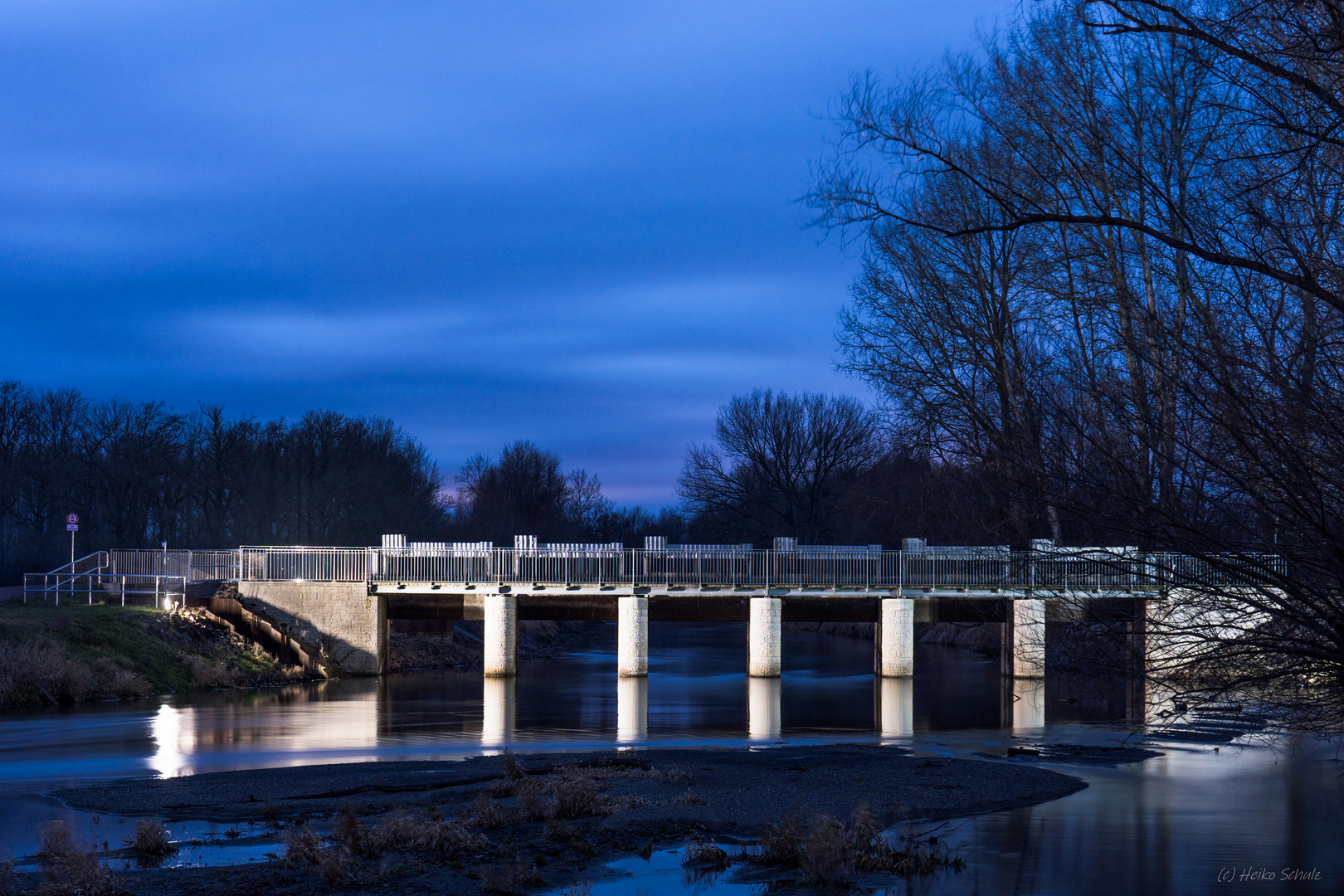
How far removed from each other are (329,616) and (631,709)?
43.4 feet

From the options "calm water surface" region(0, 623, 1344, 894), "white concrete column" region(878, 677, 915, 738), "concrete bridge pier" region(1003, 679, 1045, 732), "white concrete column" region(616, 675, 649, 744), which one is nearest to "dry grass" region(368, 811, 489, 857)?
"calm water surface" region(0, 623, 1344, 894)

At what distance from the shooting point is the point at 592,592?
3778 cm

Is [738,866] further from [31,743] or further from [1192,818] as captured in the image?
[31,743]

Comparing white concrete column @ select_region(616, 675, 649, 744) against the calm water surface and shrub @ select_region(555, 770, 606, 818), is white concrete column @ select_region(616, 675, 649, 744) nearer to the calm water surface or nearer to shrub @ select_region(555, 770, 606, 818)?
the calm water surface

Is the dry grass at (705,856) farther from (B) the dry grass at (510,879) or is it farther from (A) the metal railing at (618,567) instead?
(A) the metal railing at (618,567)

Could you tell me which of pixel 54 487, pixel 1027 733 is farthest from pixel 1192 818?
pixel 54 487

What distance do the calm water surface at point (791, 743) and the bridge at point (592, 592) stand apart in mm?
1548

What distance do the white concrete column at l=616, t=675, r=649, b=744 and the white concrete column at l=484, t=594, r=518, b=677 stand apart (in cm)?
354

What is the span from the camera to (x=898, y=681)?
123ft

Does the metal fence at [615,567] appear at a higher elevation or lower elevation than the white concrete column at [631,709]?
higher

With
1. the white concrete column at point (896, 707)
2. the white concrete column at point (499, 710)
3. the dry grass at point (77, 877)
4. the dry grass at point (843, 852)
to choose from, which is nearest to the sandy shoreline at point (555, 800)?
the dry grass at point (77, 877)

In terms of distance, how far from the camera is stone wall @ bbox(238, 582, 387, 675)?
130 feet

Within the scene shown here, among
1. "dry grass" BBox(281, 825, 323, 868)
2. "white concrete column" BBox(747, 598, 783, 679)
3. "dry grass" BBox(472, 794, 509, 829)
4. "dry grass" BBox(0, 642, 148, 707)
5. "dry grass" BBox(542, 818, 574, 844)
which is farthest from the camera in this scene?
"white concrete column" BBox(747, 598, 783, 679)

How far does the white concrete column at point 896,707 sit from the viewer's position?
26891 mm
